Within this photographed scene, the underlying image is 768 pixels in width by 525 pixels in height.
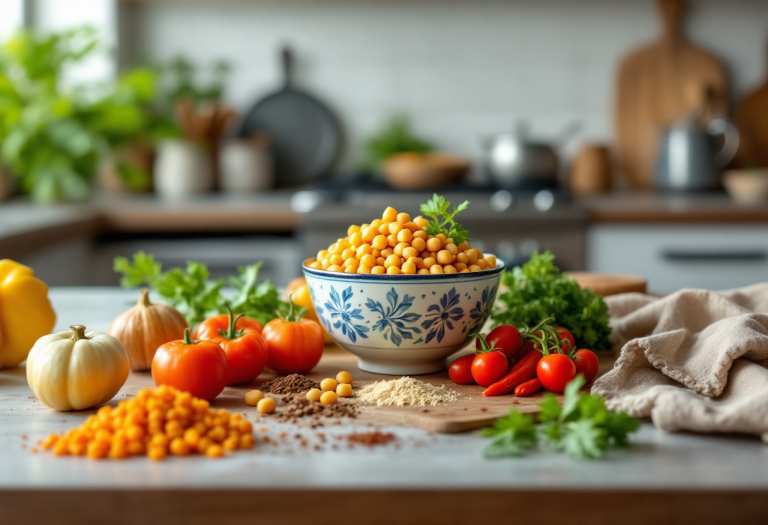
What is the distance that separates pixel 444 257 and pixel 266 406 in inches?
12.6

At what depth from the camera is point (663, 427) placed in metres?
0.92

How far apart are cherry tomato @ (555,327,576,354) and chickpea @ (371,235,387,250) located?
0.28 metres

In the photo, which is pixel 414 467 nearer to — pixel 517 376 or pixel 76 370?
pixel 517 376

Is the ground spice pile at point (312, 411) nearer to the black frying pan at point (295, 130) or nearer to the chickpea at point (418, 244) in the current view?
the chickpea at point (418, 244)

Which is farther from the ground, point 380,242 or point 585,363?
point 380,242

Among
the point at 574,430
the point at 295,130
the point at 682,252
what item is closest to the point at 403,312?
the point at 574,430

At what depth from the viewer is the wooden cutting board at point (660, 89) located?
3621mm

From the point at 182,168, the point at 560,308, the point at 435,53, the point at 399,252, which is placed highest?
the point at 435,53

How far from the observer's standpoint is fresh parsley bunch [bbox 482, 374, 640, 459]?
2.77 ft

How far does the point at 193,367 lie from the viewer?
1.03 metres

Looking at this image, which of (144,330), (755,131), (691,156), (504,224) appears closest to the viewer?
(144,330)

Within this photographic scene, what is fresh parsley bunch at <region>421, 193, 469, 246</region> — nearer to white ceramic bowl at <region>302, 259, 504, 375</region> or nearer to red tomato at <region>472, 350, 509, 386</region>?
white ceramic bowl at <region>302, 259, 504, 375</region>

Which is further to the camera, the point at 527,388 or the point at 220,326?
the point at 220,326

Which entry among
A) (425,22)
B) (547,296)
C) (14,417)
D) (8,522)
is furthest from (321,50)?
(8,522)
